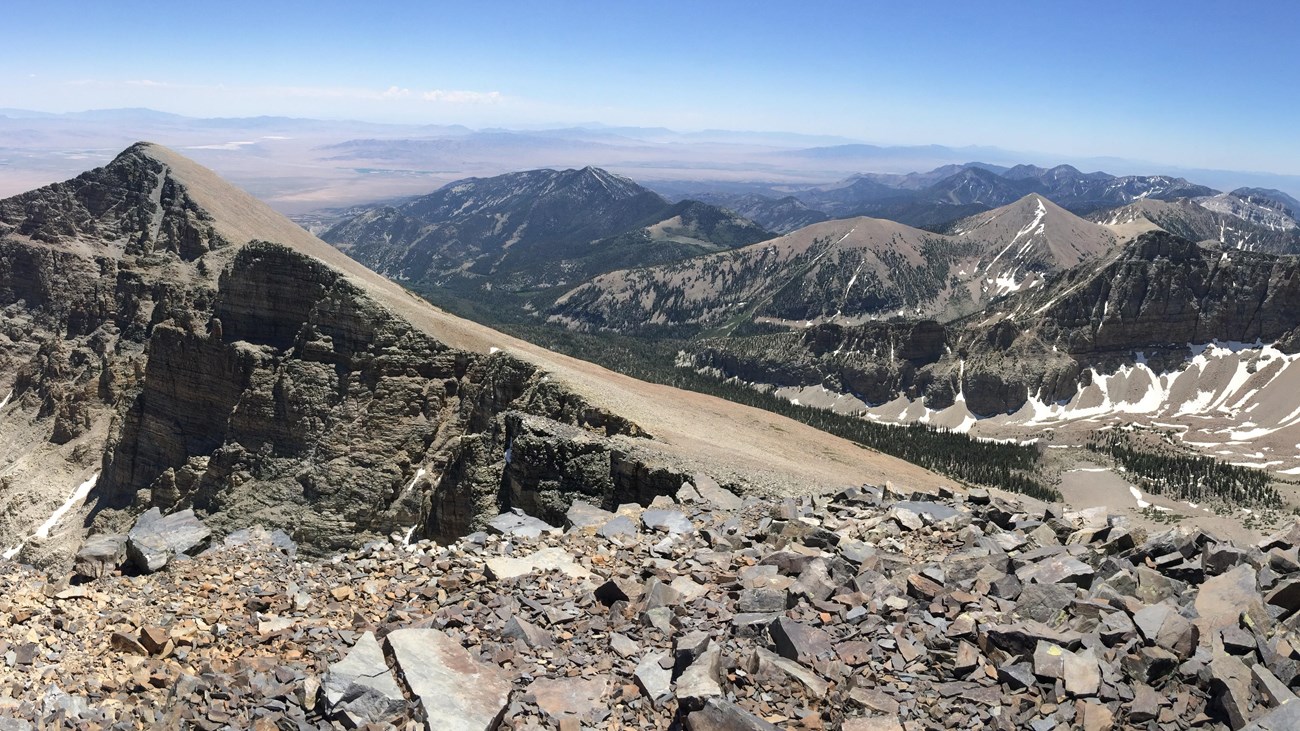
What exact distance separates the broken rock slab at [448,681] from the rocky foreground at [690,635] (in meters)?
0.04

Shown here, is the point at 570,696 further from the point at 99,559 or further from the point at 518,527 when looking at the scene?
the point at 99,559

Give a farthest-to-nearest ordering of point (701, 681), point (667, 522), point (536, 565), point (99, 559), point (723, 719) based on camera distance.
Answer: point (667, 522) → point (99, 559) → point (536, 565) → point (701, 681) → point (723, 719)

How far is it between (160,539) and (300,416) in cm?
3751

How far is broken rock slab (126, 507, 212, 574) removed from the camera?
73.6ft

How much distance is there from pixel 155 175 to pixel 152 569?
98.7 metres

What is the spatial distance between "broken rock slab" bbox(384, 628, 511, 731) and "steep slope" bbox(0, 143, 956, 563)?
60.6 ft

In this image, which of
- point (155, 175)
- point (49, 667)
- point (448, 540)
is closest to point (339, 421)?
point (448, 540)

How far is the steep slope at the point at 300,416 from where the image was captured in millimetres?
42906

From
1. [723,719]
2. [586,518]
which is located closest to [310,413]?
[586,518]

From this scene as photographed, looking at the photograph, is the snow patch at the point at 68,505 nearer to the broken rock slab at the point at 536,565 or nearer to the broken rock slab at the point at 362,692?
the broken rock slab at the point at 536,565

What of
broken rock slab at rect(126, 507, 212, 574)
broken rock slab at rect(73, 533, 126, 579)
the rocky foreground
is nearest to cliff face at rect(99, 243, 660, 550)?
broken rock slab at rect(126, 507, 212, 574)

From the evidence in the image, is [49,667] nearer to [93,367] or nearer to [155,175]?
[93,367]

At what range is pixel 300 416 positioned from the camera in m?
59.3

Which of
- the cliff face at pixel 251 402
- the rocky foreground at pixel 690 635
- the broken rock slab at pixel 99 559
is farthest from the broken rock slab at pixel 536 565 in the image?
the cliff face at pixel 251 402
